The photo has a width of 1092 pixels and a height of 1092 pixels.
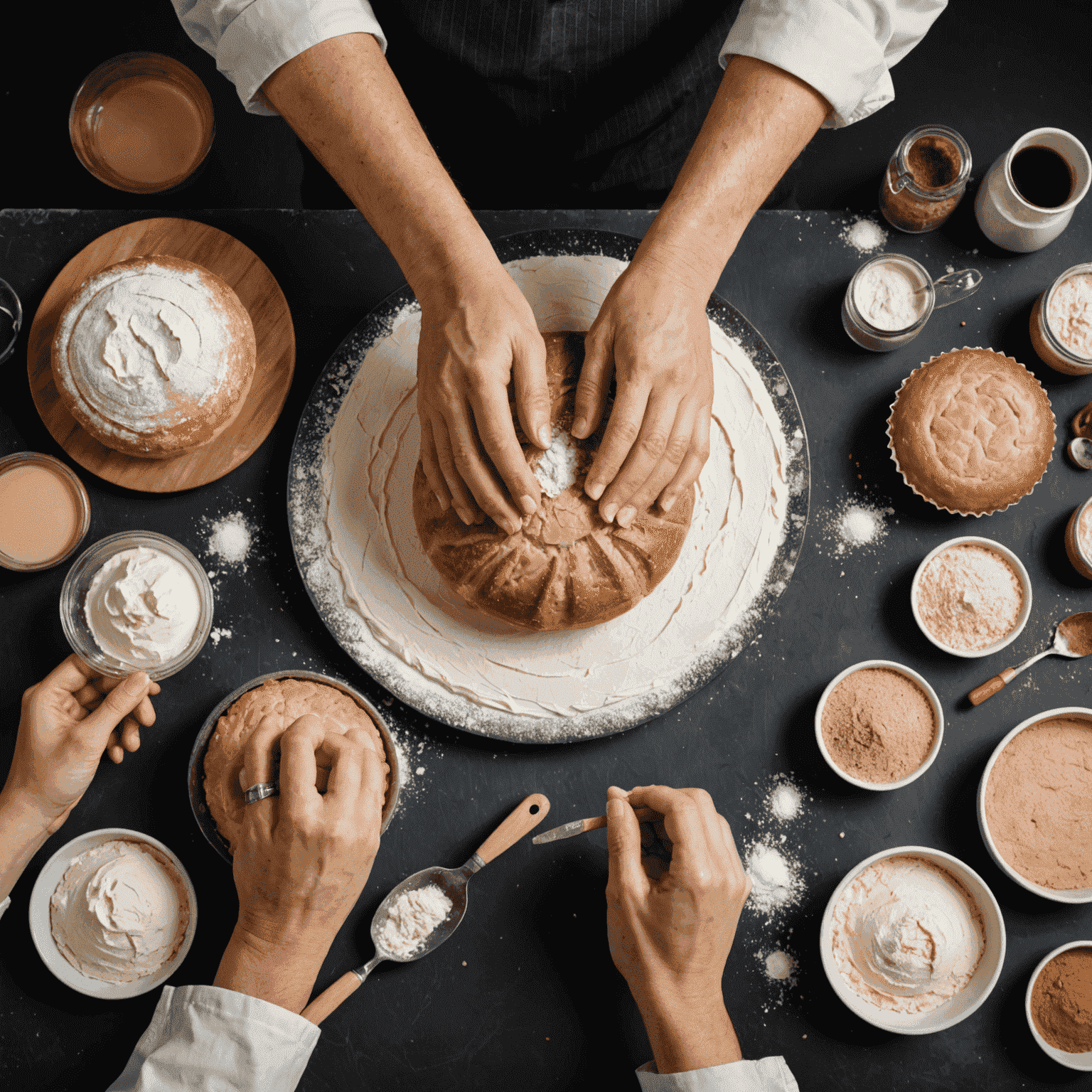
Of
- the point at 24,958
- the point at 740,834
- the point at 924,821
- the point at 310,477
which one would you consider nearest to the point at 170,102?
the point at 310,477

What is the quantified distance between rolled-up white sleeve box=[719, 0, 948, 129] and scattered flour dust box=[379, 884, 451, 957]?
194 centimetres

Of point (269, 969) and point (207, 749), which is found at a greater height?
point (207, 749)

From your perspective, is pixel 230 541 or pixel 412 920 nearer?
Result: pixel 412 920

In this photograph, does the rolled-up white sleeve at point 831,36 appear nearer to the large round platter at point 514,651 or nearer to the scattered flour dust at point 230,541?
the large round platter at point 514,651

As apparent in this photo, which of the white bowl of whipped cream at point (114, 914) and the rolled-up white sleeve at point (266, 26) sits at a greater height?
the rolled-up white sleeve at point (266, 26)

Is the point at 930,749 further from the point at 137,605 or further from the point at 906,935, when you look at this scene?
the point at 137,605

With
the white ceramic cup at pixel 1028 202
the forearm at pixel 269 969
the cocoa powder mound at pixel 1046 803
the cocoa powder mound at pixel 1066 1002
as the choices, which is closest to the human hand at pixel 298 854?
the forearm at pixel 269 969

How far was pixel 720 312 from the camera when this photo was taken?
6.77 ft

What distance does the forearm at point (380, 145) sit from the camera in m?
1.65

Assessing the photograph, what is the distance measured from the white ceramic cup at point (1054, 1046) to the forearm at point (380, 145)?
2.05m

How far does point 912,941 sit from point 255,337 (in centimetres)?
210

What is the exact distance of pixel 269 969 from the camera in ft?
5.78

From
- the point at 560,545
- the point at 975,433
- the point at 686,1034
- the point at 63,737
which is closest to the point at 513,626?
the point at 560,545

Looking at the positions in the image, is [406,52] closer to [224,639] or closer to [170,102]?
[170,102]
